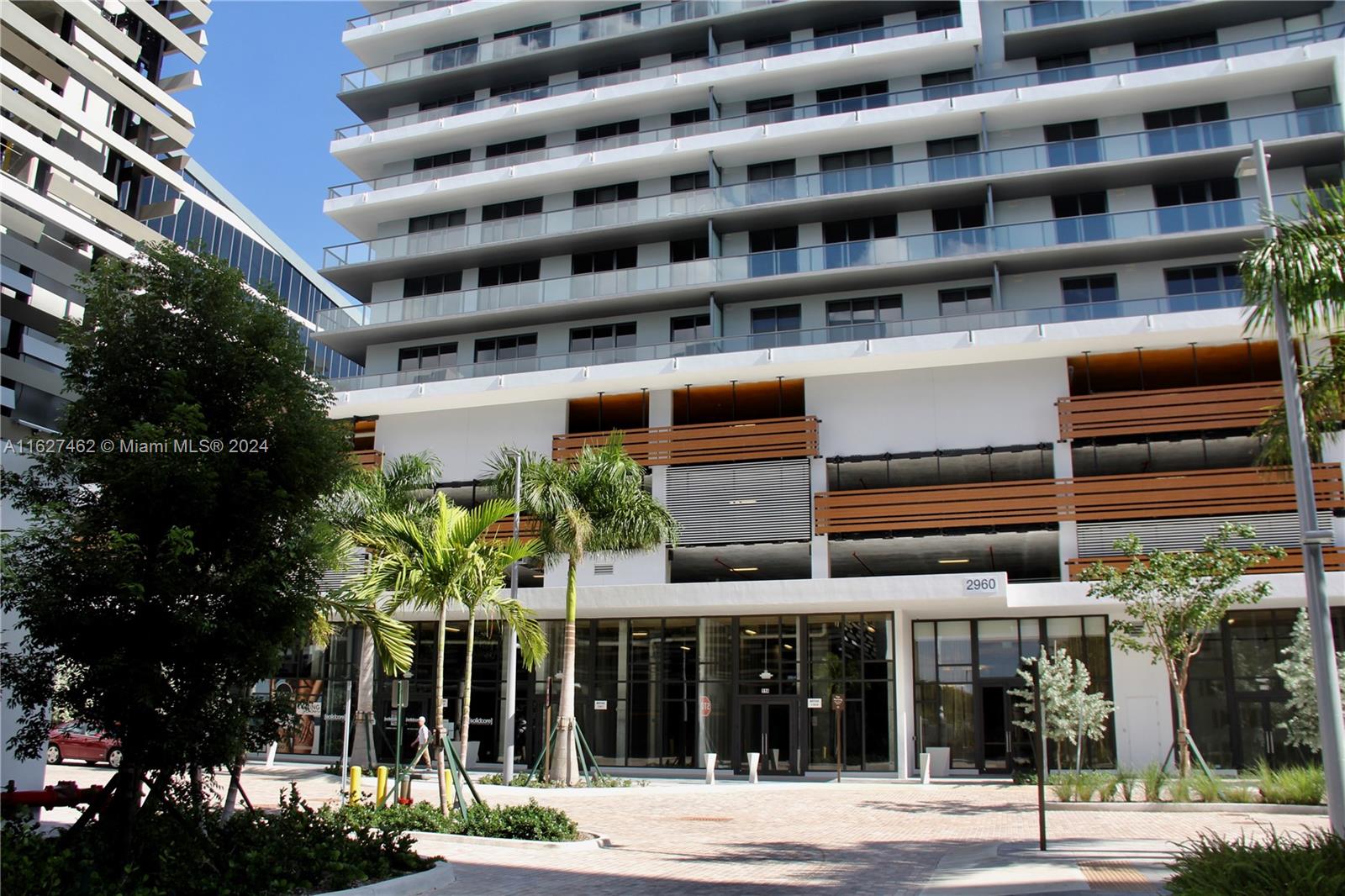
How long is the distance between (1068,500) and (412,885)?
27.6 metres

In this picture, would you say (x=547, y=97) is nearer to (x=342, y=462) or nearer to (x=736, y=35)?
(x=736, y=35)

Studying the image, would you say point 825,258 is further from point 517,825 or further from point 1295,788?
point 517,825

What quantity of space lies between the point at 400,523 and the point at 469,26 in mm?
33953

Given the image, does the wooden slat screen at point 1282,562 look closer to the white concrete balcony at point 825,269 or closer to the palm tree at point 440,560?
the white concrete balcony at point 825,269

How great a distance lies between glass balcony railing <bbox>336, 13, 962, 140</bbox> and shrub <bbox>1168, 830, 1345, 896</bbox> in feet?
121

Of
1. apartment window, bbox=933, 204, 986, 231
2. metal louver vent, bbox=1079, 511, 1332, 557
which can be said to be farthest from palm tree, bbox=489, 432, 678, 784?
apartment window, bbox=933, 204, 986, 231

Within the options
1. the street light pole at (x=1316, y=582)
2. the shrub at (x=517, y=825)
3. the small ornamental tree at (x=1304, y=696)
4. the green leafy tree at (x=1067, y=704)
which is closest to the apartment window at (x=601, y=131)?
the green leafy tree at (x=1067, y=704)

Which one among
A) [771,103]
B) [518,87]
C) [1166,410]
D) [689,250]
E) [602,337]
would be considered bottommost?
[1166,410]

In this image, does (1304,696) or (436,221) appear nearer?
(1304,696)

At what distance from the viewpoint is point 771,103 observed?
43469mm

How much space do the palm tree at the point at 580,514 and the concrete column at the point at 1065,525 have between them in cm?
1345

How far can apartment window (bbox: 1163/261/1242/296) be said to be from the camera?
36.7 metres

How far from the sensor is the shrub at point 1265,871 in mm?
8203

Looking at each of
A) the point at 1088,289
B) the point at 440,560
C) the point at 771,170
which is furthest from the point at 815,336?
the point at 440,560
